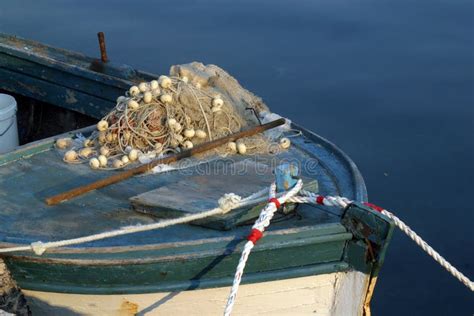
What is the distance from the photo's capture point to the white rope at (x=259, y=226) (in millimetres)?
3556

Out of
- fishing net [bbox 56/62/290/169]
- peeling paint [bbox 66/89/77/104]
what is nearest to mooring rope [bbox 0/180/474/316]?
fishing net [bbox 56/62/290/169]

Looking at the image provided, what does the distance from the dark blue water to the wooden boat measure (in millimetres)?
2639

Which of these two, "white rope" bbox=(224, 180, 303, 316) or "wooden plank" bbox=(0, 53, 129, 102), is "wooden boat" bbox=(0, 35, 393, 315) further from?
"wooden plank" bbox=(0, 53, 129, 102)

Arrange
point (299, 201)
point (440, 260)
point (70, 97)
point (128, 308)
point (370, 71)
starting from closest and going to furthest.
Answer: point (440, 260)
point (299, 201)
point (128, 308)
point (70, 97)
point (370, 71)

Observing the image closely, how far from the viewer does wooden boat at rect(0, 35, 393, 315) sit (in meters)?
3.93

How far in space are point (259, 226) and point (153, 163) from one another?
1.57 metres

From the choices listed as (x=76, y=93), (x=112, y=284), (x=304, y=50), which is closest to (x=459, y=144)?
(x=304, y=50)

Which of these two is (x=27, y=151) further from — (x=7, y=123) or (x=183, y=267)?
(x=183, y=267)

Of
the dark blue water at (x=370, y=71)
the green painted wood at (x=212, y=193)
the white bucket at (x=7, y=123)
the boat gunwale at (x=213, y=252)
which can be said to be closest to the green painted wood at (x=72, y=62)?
the white bucket at (x=7, y=123)

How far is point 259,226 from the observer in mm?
3793

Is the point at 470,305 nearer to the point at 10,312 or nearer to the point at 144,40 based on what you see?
the point at 10,312

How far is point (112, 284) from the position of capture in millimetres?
4078

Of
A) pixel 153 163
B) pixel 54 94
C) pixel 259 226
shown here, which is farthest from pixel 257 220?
pixel 54 94

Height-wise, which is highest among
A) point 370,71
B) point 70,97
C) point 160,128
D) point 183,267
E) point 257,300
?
point 160,128
